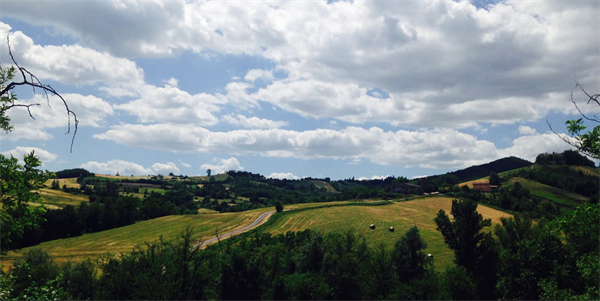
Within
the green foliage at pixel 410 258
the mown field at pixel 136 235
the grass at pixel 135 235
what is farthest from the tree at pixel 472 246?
the mown field at pixel 136 235

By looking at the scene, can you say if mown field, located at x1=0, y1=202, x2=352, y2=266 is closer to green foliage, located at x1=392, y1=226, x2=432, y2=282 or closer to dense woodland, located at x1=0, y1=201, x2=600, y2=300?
dense woodland, located at x1=0, y1=201, x2=600, y2=300

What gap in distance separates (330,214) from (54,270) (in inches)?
3715

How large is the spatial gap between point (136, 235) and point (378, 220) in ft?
284

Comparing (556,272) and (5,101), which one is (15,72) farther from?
(556,272)

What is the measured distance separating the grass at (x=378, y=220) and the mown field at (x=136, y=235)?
19.8 m

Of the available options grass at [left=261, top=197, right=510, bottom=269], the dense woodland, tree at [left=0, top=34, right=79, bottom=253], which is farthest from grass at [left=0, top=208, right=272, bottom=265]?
tree at [left=0, top=34, right=79, bottom=253]

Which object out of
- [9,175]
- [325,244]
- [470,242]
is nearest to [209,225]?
[325,244]

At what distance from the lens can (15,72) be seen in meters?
13.7

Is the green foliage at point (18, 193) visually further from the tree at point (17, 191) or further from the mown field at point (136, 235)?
the mown field at point (136, 235)

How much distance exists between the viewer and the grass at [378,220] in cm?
11112

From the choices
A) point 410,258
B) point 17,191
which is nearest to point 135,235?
point 410,258

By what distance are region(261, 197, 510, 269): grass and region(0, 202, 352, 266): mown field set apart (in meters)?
19.8

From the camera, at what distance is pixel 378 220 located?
424 ft

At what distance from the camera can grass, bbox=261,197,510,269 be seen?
111 metres
